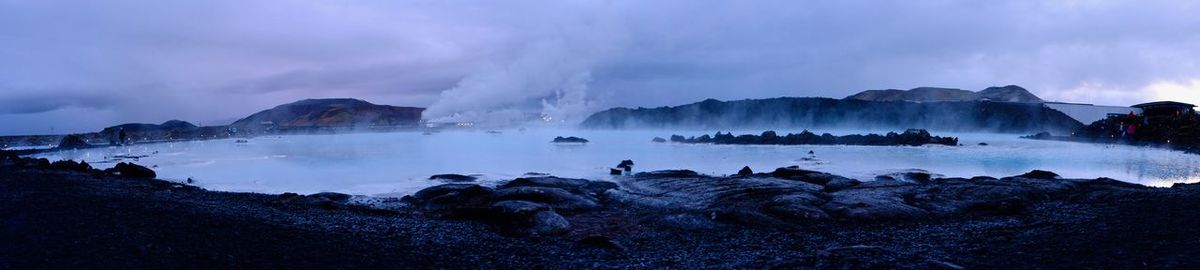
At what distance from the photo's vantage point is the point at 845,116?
114m

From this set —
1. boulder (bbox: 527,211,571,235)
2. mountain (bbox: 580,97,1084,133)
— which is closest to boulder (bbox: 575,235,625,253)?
boulder (bbox: 527,211,571,235)

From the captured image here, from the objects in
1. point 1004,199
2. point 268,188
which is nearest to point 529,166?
point 268,188

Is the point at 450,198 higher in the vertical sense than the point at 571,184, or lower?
lower

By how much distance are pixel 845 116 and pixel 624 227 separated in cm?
10917

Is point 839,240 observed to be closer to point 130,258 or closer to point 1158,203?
point 1158,203

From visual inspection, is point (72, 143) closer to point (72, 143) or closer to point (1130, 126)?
point (72, 143)

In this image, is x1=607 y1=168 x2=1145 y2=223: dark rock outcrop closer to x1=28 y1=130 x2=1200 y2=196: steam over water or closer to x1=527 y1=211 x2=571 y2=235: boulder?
x1=527 y1=211 x2=571 y2=235: boulder

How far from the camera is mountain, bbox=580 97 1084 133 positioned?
86938mm

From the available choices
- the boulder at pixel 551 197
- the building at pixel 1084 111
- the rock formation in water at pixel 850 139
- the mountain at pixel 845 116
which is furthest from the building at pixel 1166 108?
the boulder at pixel 551 197

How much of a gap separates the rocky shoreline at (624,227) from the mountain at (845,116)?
78168 mm

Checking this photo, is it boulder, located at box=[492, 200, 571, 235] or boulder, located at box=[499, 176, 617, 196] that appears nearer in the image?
boulder, located at box=[492, 200, 571, 235]

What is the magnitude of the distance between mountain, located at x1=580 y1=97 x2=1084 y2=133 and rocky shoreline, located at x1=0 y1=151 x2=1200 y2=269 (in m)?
78.2

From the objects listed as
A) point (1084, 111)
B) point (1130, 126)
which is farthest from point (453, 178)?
point (1084, 111)

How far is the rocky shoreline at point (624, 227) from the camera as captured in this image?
29.3 feet
